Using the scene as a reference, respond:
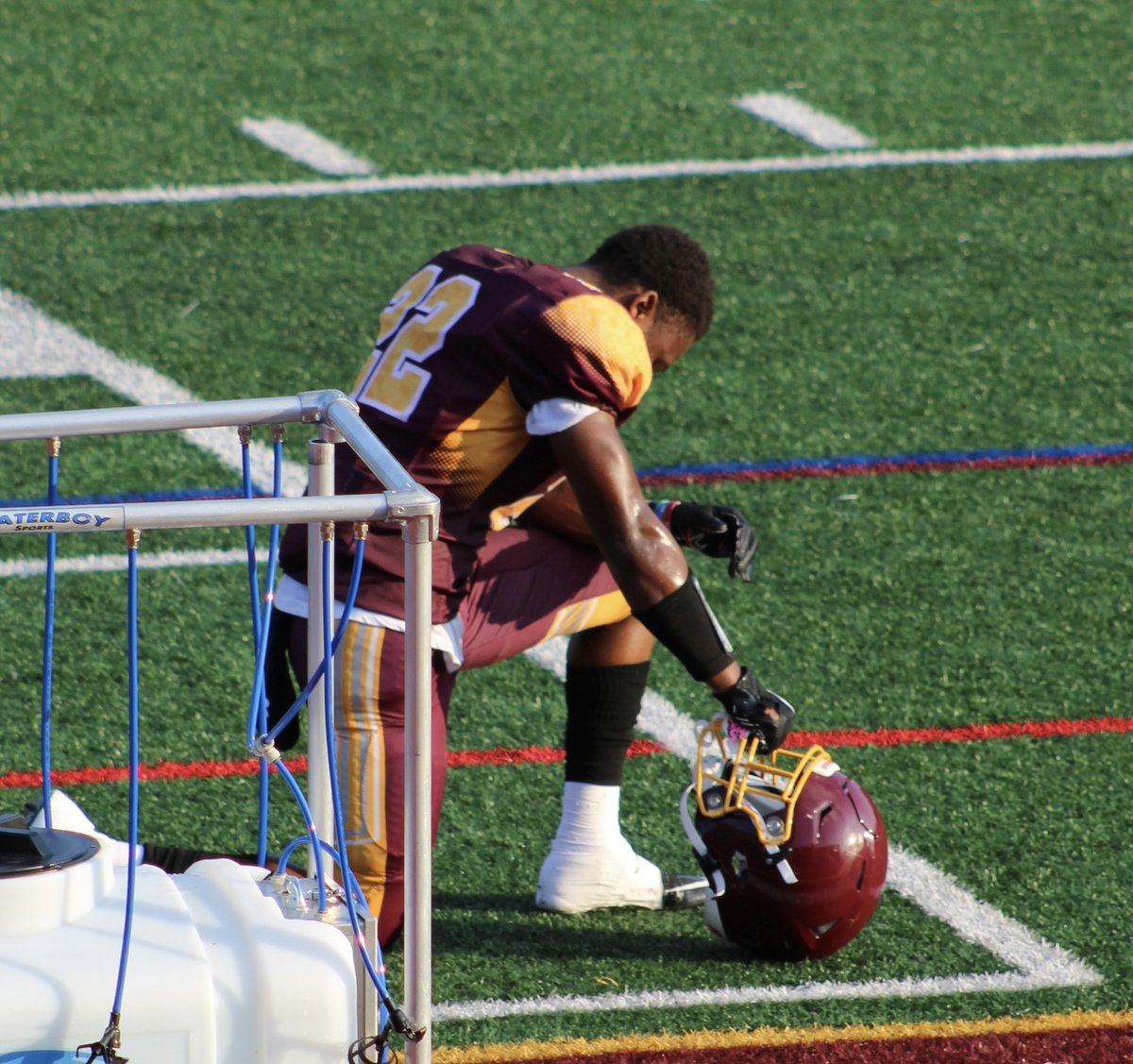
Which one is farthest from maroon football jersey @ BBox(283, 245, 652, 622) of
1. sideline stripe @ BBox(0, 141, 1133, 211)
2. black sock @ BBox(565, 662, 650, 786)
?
sideline stripe @ BBox(0, 141, 1133, 211)

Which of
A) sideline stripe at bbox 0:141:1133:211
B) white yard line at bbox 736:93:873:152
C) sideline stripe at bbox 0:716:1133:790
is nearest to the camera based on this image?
sideline stripe at bbox 0:716:1133:790

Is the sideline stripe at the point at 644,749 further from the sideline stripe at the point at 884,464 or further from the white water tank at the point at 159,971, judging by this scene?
the white water tank at the point at 159,971

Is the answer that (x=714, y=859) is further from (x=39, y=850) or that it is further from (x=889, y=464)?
(x=889, y=464)

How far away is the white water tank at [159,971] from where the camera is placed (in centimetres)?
234

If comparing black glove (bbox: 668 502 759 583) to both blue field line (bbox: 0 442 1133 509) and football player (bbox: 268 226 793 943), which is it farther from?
blue field line (bbox: 0 442 1133 509)

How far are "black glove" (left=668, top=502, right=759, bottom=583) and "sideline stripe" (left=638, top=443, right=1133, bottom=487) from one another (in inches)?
74.5

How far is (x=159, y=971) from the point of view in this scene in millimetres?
2381

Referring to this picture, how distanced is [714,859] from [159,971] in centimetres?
157

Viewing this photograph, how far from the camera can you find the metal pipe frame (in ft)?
7.30

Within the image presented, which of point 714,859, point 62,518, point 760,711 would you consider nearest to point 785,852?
point 714,859

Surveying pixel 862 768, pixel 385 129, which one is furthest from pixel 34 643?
pixel 385 129

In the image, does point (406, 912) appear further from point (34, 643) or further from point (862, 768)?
point (34, 643)

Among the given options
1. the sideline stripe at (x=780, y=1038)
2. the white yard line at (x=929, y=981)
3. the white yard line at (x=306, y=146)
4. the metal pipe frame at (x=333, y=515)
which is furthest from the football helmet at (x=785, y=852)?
the white yard line at (x=306, y=146)

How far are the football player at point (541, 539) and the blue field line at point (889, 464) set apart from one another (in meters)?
1.96
